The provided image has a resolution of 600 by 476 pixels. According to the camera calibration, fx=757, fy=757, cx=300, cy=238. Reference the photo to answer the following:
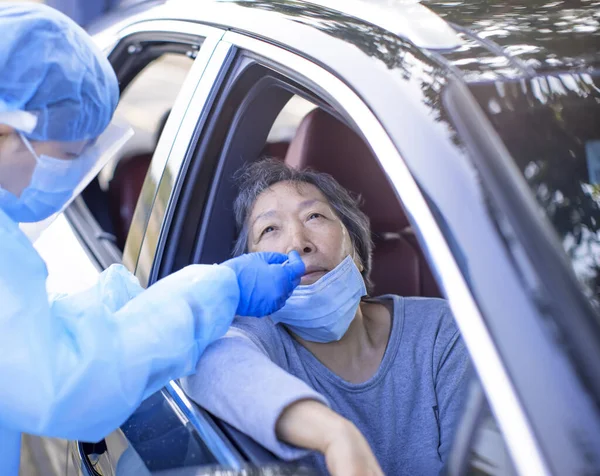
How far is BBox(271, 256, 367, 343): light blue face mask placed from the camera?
71.5 inches

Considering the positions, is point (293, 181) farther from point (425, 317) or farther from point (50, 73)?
point (50, 73)

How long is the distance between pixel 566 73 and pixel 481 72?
0.18 meters

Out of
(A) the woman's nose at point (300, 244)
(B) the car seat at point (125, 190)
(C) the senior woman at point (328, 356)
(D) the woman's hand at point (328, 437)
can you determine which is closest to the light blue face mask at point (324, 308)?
(C) the senior woman at point (328, 356)

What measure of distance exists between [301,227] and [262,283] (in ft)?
1.42

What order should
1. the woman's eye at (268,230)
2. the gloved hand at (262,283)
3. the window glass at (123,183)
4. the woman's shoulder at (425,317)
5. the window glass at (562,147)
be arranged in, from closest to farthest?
1. the window glass at (562,147)
2. the gloved hand at (262,283)
3. the woman's shoulder at (425,317)
4. the woman's eye at (268,230)
5. the window glass at (123,183)

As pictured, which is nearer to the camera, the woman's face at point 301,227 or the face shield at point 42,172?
the face shield at point 42,172

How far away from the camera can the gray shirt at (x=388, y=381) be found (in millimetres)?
1484

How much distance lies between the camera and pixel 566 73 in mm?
1405

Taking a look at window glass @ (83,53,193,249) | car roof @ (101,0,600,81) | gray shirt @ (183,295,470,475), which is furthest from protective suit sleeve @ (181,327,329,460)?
window glass @ (83,53,193,249)

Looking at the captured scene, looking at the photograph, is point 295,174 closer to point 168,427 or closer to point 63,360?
point 168,427

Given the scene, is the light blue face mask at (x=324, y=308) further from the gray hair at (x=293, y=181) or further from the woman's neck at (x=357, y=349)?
the gray hair at (x=293, y=181)

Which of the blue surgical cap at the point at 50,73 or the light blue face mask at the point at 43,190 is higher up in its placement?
the blue surgical cap at the point at 50,73

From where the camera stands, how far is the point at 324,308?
1833 mm

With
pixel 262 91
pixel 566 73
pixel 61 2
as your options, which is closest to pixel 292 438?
pixel 566 73
